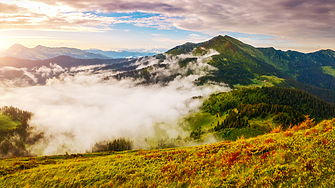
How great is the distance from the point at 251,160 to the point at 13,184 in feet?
101

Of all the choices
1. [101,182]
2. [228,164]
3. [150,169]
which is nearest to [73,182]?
[101,182]

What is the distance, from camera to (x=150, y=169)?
55.6 ft

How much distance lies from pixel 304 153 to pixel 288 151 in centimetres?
112

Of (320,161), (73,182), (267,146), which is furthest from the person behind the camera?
(73,182)

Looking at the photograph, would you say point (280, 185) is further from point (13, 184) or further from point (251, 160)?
point (13, 184)

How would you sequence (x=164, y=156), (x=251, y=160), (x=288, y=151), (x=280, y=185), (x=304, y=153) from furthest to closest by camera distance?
(x=164, y=156) → (x=251, y=160) → (x=288, y=151) → (x=304, y=153) → (x=280, y=185)

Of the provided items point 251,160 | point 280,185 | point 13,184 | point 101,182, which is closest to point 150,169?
point 101,182

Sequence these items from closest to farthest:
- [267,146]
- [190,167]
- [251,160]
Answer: [251,160] < [267,146] < [190,167]

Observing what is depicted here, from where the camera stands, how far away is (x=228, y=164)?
550 inches

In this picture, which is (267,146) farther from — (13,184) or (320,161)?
(13,184)

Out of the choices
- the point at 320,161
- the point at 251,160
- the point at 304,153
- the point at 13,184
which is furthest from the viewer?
the point at 13,184

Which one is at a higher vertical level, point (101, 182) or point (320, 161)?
point (320, 161)

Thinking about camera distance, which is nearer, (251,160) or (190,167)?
(251,160)

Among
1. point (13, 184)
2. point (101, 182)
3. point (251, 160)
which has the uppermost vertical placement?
point (251, 160)
